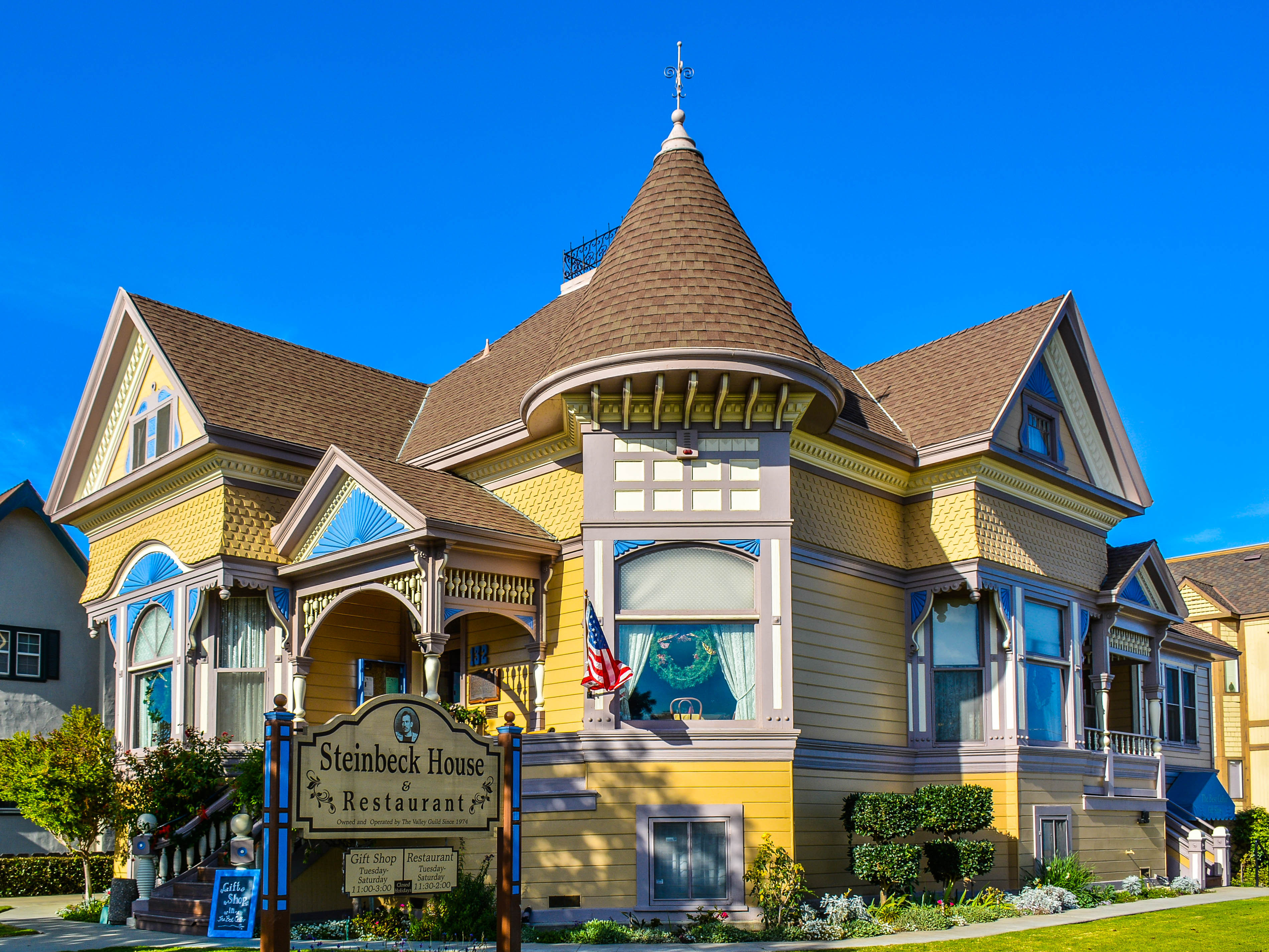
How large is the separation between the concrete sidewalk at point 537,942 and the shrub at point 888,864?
0.84 metres

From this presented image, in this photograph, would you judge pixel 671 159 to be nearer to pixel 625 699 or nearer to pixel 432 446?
pixel 432 446

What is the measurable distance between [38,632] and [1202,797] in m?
24.7

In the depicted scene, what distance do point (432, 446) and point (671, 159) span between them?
21.3 ft

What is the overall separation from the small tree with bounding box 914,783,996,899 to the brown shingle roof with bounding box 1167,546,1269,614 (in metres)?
23.6

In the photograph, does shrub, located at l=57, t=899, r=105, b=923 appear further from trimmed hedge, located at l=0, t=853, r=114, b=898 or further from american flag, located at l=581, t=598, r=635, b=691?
american flag, located at l=581, t=598, r=635, b=691

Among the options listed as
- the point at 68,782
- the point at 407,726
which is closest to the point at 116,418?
the point at 68,782

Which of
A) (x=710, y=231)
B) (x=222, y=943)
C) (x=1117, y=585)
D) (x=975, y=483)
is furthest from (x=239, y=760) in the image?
(x=1117, y=585)

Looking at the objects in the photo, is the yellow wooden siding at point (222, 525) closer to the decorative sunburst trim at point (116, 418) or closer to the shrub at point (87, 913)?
the decorative sunburst trim at point (116, 418)

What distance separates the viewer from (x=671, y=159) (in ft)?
60.3

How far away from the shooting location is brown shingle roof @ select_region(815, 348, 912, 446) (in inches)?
744

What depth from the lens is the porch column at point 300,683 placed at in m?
17.9

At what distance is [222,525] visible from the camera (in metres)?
18.8

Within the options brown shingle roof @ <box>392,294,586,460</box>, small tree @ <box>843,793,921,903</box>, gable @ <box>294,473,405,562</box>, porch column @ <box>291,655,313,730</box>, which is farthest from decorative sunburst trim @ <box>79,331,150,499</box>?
small tree @ <box>843,793,921,903</box>

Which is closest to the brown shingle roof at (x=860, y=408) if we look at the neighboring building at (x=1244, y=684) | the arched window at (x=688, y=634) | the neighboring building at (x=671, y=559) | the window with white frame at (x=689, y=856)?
the neighboring building at (x=671, y=559)
